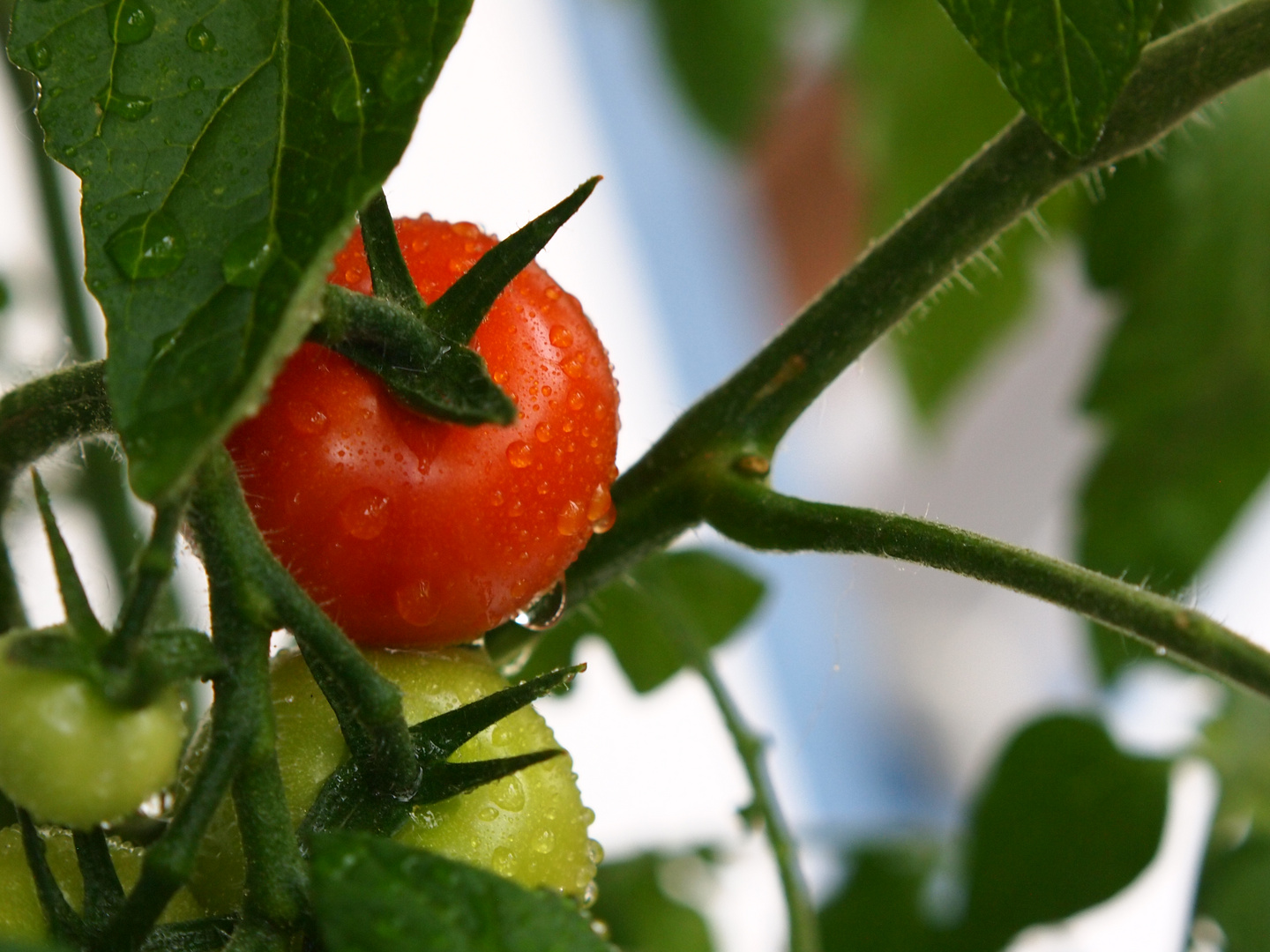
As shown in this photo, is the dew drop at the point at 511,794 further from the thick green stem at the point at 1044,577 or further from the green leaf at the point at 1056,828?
the green leaf at the point at 1056,828

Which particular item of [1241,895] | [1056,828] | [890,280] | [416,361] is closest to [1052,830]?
[1056,828]

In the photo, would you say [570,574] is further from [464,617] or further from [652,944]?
[652,944]

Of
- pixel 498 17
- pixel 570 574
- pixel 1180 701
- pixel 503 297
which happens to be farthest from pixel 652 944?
pixel 498 17

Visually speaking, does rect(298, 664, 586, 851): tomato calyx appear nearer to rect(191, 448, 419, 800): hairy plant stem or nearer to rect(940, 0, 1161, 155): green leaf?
rect(191, 448, 419, 800): hairy plant stem

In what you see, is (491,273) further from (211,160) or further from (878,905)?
(878,905)

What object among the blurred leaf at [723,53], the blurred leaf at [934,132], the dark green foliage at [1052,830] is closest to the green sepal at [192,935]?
the dark green foliage at [1052,830]

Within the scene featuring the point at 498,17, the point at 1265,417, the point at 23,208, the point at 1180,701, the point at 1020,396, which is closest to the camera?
the point at 23,208

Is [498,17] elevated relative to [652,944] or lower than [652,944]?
elevated
